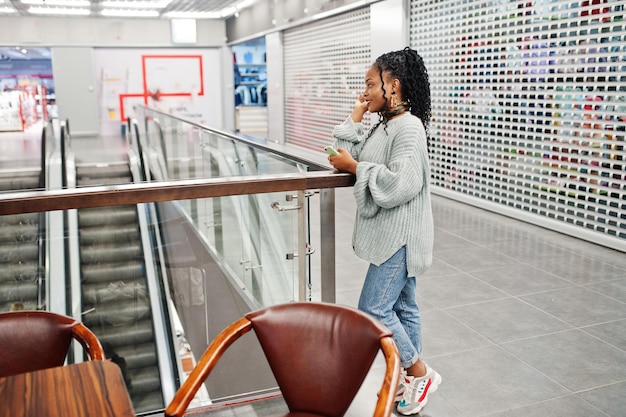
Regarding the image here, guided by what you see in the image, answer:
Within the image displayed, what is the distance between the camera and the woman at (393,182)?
2.26 m

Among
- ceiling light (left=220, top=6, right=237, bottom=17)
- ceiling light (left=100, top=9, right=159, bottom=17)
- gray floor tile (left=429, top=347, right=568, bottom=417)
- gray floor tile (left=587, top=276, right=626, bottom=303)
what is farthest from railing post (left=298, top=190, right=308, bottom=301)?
ceiling light (left=100, top=9, right=159, bottom=17)

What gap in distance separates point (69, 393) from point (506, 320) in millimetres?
3048

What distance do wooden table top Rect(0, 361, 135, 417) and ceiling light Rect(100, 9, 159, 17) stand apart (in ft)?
49.1

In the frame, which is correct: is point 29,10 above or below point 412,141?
above

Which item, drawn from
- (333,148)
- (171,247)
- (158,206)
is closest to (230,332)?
(333,148)

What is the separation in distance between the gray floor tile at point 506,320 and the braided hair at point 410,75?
1.75 m

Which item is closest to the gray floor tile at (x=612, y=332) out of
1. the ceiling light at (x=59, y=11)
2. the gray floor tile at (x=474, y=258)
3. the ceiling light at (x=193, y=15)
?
the gray floor tile at (x=474, y=258)

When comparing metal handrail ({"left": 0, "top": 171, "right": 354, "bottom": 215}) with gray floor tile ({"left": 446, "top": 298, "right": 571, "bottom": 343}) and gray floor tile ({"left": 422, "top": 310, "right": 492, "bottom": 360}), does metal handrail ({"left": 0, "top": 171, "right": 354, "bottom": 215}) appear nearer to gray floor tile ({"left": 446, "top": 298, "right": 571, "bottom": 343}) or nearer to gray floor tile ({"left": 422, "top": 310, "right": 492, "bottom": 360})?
gray floor tile ({"left": 422, "top": 310, "right": 492, "bottom": 360})

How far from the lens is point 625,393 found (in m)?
2.86

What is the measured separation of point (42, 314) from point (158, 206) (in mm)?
5039

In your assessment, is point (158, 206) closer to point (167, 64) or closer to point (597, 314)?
point (597, 314)

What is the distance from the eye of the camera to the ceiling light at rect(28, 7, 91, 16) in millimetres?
14336

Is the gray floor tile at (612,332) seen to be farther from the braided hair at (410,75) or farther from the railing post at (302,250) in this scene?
the braided hair at (410,75)

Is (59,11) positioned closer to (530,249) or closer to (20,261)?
(20,261)
